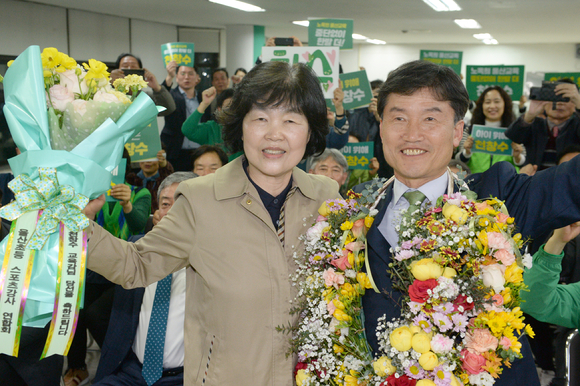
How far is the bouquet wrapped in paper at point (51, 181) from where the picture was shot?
4.17ft

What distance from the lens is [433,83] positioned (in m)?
1.45

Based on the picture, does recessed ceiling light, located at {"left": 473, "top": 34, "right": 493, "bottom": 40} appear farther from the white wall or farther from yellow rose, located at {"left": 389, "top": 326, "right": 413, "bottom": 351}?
yellow rose, located at {"left": 389, "top": 326, "right": 413, "bottom": 351}

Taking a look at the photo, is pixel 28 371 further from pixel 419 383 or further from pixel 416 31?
pixel 416 31

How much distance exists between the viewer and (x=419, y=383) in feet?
4.15

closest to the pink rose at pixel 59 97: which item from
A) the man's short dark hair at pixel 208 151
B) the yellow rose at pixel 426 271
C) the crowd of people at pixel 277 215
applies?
the crowd of people at pixel 277 215

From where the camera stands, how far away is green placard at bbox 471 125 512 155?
5016 millimetres

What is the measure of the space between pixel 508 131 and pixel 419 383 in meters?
4.22

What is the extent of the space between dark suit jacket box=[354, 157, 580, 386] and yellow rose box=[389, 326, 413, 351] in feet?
0.36

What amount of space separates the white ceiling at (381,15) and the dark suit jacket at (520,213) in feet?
26.9

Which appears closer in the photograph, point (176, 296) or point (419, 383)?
point (419, 383)

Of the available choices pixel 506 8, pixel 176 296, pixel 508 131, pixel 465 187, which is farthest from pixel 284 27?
pixel 465 187

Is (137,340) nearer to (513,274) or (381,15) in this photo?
(513,274)

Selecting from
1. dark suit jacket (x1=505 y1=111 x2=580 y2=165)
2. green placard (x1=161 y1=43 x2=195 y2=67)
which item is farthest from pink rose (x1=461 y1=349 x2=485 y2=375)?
green placard (x1=161 y1=43 x2=195 y2=67)

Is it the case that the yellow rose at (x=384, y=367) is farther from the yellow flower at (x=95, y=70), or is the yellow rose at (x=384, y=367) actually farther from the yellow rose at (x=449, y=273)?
the yellow flower at (x=95, y=70)
